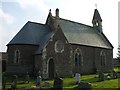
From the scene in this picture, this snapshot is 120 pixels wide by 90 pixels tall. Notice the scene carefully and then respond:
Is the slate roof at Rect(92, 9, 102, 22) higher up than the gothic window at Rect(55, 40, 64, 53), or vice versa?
the slate roof at Rect(92, 9, 102, 22)

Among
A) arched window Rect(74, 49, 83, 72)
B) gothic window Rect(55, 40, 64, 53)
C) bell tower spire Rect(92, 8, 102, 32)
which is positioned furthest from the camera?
bell tower spire Rect(92, 8, 102, 32)

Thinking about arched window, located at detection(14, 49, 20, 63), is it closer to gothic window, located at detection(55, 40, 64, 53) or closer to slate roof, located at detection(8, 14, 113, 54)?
slate roof, located at detection(8, 14, 113, 54)

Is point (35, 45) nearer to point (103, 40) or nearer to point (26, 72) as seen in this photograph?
point (26, 72)


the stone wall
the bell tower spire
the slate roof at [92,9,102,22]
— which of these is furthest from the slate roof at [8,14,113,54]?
the slate roof at [92,9,102,22]

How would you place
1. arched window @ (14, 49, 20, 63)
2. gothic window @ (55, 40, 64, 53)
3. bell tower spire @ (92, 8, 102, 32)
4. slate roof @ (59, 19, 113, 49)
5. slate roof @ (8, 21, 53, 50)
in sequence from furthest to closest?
bell tower spire @ (92, 8, 102, 32), slate roof @ (59, 19, 113, 49), slate roof @ (8, 21, 53, 50), arched window @ (14, 49, 20, 63), gothic window @ (55, 40, 64, 53)

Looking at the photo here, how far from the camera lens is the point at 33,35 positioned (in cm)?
3619

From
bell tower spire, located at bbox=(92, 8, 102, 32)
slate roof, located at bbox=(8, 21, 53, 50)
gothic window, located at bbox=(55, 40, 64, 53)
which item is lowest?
gothic window, located at bbox=(55, 40, 64, 53)

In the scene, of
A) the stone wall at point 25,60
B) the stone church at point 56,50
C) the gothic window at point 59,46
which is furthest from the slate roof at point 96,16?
the stone wall at point 25,60

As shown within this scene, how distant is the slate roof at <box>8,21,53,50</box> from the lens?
3512 centimetres

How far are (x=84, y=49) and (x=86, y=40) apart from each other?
2121 millimetres

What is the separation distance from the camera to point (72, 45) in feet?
118

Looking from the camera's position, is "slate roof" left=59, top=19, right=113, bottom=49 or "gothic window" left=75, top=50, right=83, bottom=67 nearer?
"gothic window" left=75, top=50, right=83, bottom=67

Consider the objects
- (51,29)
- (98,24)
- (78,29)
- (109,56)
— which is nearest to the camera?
(51,29)

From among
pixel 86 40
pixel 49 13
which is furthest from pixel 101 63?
pixel 49 13
